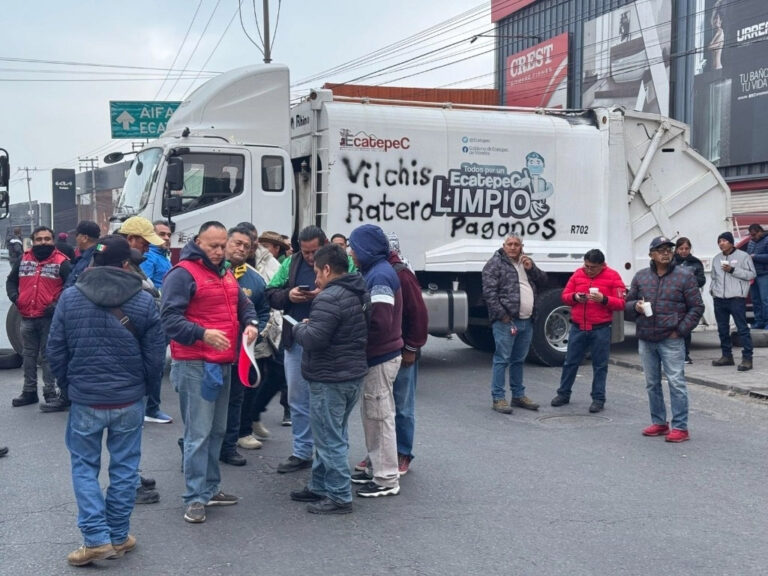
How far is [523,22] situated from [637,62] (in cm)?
952

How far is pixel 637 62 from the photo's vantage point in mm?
30641

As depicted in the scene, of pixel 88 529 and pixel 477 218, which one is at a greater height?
pixel 477 218

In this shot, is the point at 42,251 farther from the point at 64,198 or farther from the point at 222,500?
the point at 64,198

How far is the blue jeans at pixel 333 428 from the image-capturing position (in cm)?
588

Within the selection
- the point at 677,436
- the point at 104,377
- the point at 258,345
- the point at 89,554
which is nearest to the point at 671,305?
the point at 677,436

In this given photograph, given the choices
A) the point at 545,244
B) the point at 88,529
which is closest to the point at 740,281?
the point at 545,244

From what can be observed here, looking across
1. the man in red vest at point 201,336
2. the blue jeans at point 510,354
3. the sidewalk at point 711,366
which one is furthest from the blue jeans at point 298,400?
the sidewalk at point 711,366

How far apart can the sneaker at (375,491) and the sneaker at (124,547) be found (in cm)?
168

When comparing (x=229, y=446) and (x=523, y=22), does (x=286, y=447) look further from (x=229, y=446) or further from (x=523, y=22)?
(x=523, y=22)

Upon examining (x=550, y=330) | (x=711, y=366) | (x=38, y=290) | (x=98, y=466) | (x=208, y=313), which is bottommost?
(x=711, y=366)

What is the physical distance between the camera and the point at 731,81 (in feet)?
83.1

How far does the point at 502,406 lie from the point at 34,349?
15.9 feet

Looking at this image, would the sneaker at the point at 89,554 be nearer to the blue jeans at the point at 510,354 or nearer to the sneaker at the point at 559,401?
the blue jeans at the point at 510,354

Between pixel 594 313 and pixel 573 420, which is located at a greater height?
pixel 594 313
